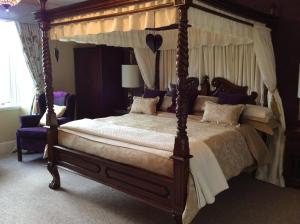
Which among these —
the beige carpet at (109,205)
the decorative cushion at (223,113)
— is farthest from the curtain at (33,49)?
the decorative cushion at (223,113)

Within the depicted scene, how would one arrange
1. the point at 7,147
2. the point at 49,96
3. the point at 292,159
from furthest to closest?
the point at 7,147, the point at 292,159, the point at 49,96

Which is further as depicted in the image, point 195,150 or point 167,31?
point 167,31

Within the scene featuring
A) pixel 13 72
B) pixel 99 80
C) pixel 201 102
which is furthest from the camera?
pixel 99 80

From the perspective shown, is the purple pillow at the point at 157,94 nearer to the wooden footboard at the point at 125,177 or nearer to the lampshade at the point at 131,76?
the lampshade at the point at 131,76

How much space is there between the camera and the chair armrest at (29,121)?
464cm

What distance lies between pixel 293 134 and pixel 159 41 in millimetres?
2460

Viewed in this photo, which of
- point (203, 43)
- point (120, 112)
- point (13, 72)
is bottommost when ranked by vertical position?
point (120, 112)

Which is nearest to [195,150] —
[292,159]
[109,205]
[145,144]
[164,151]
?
[164,151]

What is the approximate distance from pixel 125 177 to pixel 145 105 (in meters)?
1.85

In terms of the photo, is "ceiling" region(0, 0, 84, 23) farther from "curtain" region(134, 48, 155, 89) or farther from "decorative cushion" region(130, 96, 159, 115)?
"decorative cushion" region(130, 96, 159, 115)

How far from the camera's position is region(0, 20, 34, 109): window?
504 centimetres

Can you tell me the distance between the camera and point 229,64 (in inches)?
167

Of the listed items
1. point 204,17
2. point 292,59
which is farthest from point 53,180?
point 292,59

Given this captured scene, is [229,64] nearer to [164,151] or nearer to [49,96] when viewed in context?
[164,151]
